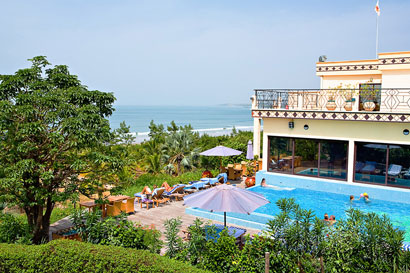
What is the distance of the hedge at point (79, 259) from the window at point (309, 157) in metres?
12.7

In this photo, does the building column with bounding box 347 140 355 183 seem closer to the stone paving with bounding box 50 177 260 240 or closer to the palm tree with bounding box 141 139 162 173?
the stone paving with bounding box 50 177 260 240

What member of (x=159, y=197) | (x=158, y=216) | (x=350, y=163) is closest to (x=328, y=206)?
(x=350, y=163)

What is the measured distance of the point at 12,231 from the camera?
881cm

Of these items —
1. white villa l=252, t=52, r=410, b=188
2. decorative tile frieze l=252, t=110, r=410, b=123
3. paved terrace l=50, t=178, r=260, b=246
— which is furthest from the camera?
white villa l=252, t=52, r=410, b=188

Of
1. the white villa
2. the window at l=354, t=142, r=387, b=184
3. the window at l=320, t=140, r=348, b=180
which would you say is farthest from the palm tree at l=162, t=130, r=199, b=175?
the window at l=354, t=142, r=387, b=184

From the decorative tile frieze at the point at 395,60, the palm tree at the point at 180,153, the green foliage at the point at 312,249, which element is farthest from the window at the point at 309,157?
the green foliage at the point at 312,249

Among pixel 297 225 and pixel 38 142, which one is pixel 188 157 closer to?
pixel 38 142

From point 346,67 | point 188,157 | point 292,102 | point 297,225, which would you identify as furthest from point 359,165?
point 297,225

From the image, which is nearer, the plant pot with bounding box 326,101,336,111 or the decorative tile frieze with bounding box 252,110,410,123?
the decorative tile frieze with bounding box 252,110,410,123

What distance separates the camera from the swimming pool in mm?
12375

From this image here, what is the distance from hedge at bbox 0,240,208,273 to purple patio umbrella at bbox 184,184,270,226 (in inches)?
81.9

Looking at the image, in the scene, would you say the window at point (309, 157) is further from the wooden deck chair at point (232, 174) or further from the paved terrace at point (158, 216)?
the paved terrace at point (158, 216)

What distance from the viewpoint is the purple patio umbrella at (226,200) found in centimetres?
873

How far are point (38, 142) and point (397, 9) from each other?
25102mm
